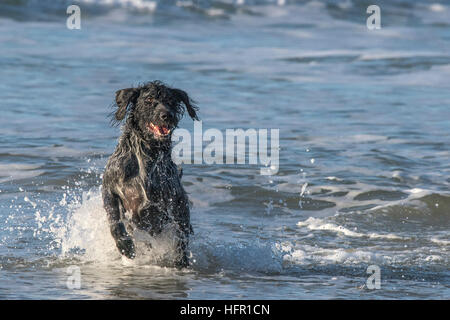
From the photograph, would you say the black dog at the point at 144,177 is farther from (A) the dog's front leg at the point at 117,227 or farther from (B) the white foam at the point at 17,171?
(B) the white foam at the point at 17,171

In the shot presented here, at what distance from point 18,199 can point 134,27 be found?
1483 cm

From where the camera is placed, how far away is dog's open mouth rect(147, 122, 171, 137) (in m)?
7.61

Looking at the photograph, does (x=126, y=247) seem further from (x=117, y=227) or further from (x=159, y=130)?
(x=159, y=130)

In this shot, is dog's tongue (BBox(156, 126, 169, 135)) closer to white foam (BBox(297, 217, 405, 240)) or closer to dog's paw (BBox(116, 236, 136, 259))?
dog's paw (BBox(116, 236, 136, 259))

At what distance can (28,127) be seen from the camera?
1334 cm

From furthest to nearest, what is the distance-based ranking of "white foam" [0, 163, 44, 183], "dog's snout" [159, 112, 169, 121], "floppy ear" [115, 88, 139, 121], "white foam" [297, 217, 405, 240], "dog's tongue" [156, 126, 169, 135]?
1. "white foam" [0, 163, 44, 183]
2. "white foam" [297, 217, 405, 240]
3. "floppy ear" [115, 88, 139, 121]
4. "dog's tongue" [156, 126, 169, 135]
5. "dog's snout" [159, 112, 169, 121]

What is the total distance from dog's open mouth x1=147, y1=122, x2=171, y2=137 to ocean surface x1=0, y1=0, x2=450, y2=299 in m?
0.92

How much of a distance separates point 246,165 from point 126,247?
13.9ft

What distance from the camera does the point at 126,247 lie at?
7.67 meters

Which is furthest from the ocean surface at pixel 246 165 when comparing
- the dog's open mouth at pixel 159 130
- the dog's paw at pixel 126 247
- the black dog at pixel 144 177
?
the dog's open mouth at pixel 159 130

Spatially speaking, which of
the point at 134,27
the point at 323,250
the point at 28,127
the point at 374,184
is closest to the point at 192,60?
the point at 134,27

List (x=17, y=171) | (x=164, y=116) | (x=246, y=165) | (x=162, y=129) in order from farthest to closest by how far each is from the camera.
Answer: (x=246, y=165), (x=17, y=171), (x=162, y=129), (x=164, y=116)

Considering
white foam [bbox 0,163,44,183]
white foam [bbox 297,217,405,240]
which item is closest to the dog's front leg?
white foam [bbox 297,217,405,240]

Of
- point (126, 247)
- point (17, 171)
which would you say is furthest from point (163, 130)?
point (17, 171)
